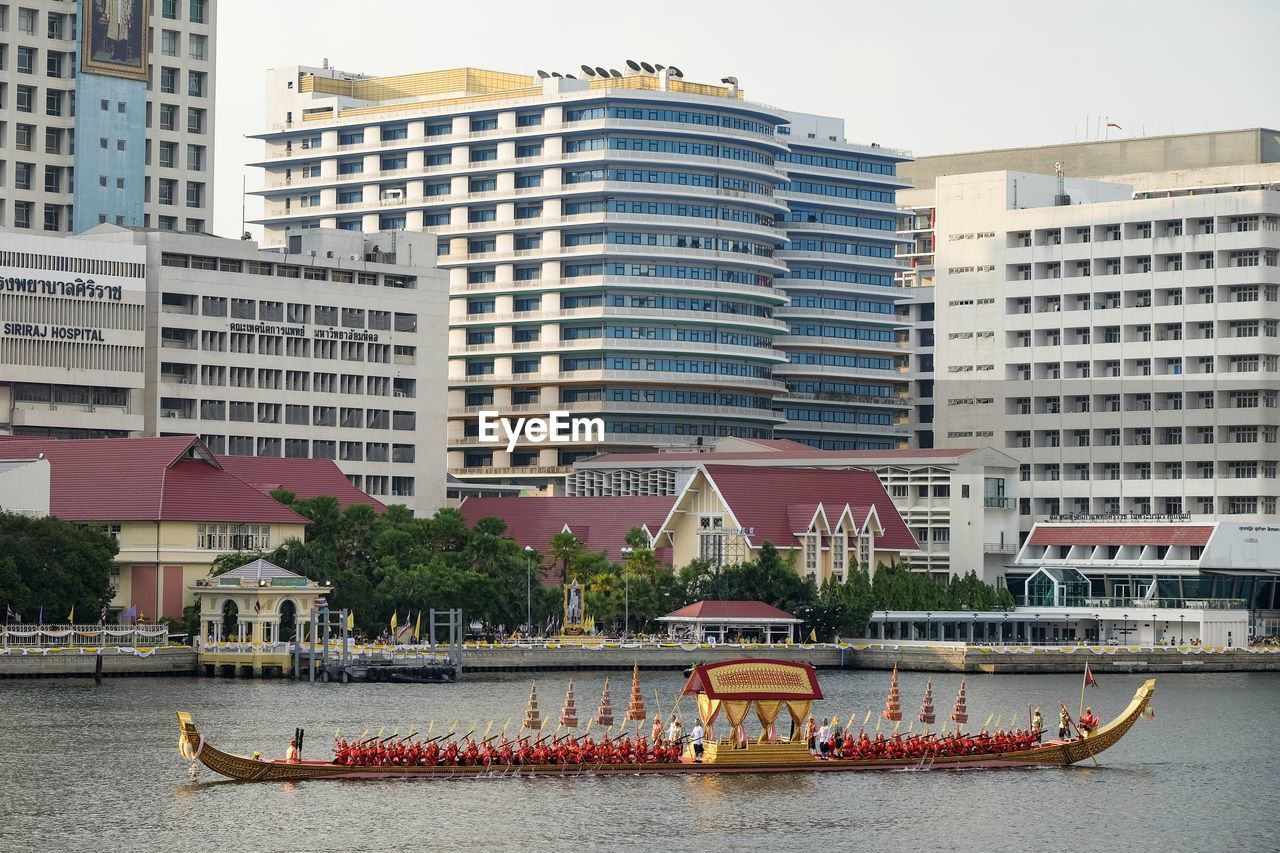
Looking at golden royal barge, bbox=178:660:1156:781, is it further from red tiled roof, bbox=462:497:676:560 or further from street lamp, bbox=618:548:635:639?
red tiled roof, bbox=462:497:676:560

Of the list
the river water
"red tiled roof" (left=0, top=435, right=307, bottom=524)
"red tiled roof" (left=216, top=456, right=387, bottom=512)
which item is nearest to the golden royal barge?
the river water

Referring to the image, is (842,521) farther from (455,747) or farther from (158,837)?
(158,837)

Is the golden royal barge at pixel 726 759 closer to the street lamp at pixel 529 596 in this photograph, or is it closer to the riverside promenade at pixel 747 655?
the riverside promenade at pixel 747 655

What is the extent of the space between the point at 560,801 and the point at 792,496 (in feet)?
315

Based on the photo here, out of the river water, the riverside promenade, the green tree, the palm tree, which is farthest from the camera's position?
the palm tree

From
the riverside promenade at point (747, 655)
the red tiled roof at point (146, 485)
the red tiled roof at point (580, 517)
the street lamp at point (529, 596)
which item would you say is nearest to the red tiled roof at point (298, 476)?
the red tiled roof at point (580, 517)

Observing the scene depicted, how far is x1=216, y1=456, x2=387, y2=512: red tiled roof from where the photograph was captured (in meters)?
176

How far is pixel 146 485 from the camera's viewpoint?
6181 inches

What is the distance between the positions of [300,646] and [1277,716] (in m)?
56.1

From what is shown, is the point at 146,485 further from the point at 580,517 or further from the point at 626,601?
the point at 580,517

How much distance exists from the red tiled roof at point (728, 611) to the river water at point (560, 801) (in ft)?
147

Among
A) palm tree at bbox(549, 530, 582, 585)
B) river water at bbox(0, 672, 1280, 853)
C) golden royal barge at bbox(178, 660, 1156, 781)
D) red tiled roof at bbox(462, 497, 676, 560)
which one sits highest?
red tiled roof at bbox(462, 497, 676, 560)

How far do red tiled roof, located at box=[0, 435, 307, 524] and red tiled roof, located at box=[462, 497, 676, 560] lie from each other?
2917cm

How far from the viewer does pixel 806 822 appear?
85.3 metres
